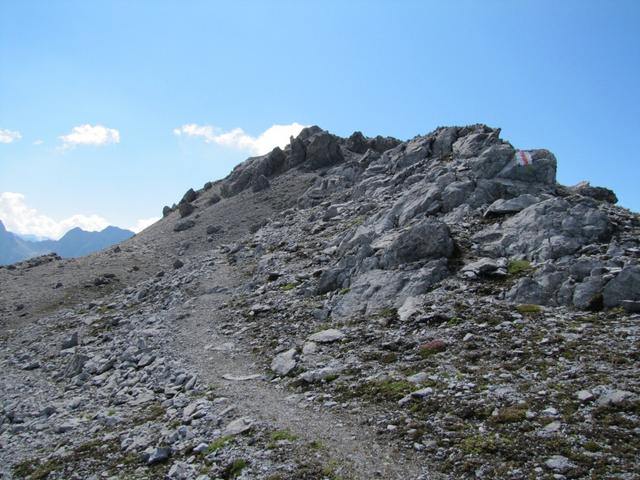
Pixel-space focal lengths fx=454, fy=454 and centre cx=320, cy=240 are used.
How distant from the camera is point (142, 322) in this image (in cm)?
3825

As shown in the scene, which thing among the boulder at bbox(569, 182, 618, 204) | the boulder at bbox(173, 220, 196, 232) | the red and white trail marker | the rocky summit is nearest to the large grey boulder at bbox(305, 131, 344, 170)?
the boulder at bbox(173, 220, 196, 232)

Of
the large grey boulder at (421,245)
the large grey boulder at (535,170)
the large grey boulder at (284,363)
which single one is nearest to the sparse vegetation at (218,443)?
the large grey boulder at (284,363)

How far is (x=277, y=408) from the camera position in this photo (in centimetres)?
1847

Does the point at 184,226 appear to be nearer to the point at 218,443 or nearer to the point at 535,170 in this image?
the point at 535,170

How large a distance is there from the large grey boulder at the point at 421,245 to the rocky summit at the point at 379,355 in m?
0.13

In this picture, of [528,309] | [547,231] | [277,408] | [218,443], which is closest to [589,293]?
[528,309]

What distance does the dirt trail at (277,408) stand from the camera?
44.6 ft

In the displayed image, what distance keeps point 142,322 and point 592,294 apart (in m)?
32.8

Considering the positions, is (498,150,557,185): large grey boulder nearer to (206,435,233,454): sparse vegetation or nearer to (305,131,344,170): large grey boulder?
(206,435,233,454): sparse vegetation

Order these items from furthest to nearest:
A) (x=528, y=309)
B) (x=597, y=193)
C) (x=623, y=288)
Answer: (x=597, y=193) < (x=528, y=309) < (x=623, y=288)

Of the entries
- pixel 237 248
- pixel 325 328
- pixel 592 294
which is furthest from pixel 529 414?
pixel 237 248

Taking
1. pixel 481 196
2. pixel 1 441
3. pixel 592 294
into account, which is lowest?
pixel 1 441

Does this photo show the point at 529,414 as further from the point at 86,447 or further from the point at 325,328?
the point at 86,447

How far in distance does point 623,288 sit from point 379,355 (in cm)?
1174
